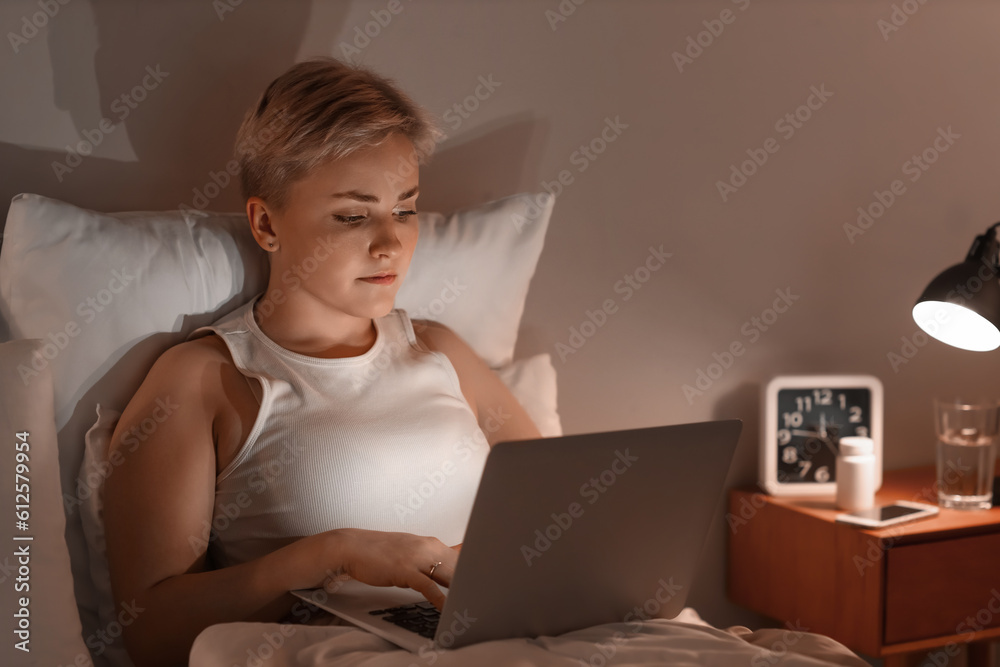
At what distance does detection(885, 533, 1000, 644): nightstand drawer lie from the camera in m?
1.64

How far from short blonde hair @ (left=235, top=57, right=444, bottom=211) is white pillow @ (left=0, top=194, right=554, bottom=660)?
118 mm

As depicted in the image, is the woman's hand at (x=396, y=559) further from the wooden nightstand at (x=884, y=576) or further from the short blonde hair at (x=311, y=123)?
the wooden nightstand at (x=884, y=576)

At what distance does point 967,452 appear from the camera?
5.92ft

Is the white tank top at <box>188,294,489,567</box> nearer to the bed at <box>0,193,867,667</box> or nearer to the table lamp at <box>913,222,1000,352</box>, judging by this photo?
the bed at <box>0,193,867,667</box>

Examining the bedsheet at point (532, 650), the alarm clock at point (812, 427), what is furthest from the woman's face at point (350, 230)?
the alarm clock at point (812, 427)

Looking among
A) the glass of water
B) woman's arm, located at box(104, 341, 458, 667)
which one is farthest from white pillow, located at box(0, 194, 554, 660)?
the glass of water

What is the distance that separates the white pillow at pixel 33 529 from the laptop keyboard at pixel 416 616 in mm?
350

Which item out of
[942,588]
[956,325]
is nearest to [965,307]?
[956,325]

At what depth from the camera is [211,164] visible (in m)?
1.58

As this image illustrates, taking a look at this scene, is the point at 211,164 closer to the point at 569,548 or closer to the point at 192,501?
the point at 192,501

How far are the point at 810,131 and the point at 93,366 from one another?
1.47 m

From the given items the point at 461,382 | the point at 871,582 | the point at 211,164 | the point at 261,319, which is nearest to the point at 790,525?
the point at 871,582

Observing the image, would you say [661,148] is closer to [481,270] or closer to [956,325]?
[481,270]

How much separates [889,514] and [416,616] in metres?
1.03
